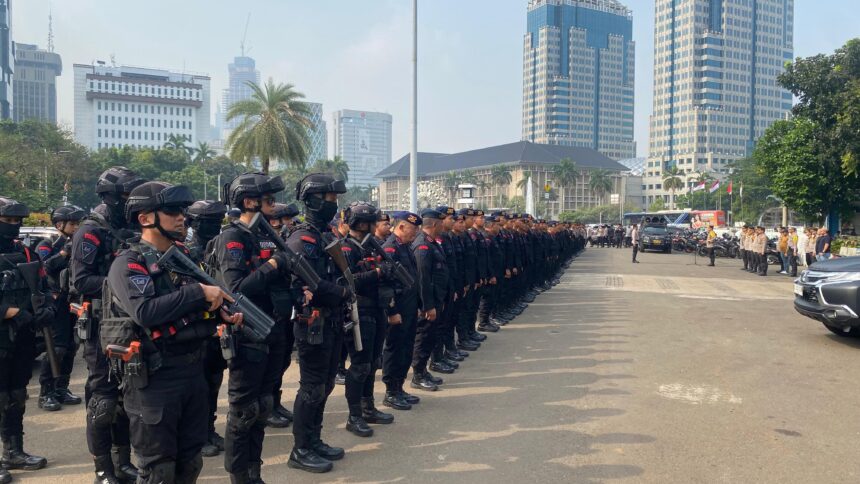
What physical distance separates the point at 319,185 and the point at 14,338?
2482 mm

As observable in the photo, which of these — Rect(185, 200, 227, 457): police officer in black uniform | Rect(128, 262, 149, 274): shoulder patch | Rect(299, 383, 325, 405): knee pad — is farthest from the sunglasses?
Rect(299, 383, 325, 405): knee pad

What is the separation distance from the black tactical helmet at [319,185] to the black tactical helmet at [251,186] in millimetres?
510

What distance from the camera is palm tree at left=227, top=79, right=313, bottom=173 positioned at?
2580 cm

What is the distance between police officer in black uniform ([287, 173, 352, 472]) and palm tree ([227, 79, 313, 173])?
21.5m

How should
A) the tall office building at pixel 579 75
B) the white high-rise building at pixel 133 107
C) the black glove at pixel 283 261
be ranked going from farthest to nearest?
the tall office building at pixel 579 75, the white high-rise building at pixel 133 107, the black glove at pixel 283 261

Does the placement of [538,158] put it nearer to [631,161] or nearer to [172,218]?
[631,161]

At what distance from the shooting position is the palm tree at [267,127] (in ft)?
84.6

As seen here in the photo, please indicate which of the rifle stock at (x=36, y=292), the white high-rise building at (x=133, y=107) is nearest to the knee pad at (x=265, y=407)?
the rifle stock at (x=36, y=292)

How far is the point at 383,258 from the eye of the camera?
5887mm

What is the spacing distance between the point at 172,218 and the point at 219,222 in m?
2.60

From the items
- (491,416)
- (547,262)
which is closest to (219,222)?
(491,416)

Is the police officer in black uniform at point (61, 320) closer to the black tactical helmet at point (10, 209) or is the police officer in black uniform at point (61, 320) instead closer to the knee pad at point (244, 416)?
the black tactical helmet at point (10, 209)

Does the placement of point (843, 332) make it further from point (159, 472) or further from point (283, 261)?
point (159, 472)

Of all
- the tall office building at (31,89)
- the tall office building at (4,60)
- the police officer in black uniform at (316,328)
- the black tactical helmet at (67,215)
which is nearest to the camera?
the police officer in black uniform at (316,328)
